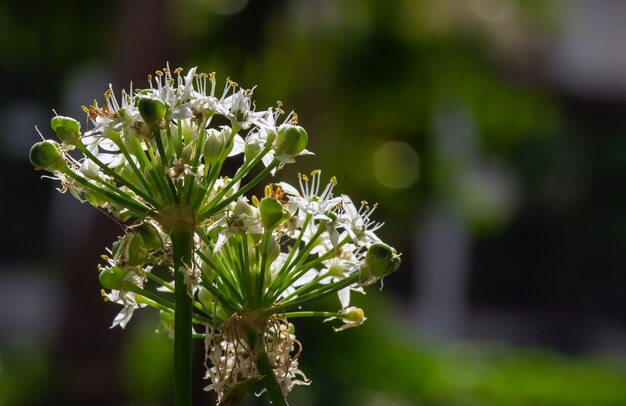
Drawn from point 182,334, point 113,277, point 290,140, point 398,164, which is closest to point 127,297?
point 113,277

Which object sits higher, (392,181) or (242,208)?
(392,181)

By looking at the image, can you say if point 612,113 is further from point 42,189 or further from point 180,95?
point 180,95

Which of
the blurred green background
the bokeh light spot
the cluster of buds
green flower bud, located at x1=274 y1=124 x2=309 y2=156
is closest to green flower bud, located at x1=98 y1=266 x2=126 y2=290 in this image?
the cluster of buds

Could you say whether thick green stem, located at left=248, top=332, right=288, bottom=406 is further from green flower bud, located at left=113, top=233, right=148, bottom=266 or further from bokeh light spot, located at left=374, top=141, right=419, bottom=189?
bokeh light spot, located at left=374, top=141, right=419, bottom=189

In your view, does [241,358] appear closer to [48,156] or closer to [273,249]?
[273,249]

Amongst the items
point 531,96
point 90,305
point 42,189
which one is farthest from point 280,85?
point 42,189

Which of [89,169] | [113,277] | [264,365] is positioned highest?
[89,169]
